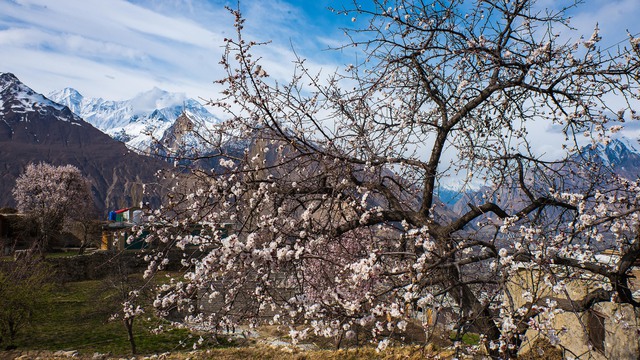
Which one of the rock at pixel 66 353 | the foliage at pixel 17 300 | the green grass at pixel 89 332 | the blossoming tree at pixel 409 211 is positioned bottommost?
the green grass at pixel 89 332

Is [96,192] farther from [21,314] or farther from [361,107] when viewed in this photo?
[361,107]

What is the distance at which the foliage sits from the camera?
15.4 meters

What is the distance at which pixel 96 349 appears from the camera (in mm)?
16656

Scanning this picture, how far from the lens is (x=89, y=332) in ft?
63.7

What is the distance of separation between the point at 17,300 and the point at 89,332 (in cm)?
437

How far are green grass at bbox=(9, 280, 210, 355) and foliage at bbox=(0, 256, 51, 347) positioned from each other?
48 centimetres

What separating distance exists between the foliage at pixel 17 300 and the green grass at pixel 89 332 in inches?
19.0

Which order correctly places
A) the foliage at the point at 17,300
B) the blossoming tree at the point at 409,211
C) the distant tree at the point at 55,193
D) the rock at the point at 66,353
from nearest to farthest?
1. the blossoming tree at the point at 409,211
2. the rock at the point at 66,353
3. the foliage at the point at 17,300
4. the distant tree at the point at 55,193

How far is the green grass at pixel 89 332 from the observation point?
16.9 metres

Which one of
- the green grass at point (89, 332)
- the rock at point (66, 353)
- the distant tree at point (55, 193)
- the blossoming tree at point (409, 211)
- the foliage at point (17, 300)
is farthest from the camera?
the distant tree at point (55, 193)

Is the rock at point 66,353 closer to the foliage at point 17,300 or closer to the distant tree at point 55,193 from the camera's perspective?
the foliage at point 17,300

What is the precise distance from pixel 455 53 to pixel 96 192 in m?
191

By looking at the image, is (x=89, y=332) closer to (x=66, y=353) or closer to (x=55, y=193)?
(x=66, y=353)

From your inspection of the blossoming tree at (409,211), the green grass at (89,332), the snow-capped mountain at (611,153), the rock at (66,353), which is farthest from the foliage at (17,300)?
the snow-capped mountain at (611,153)
